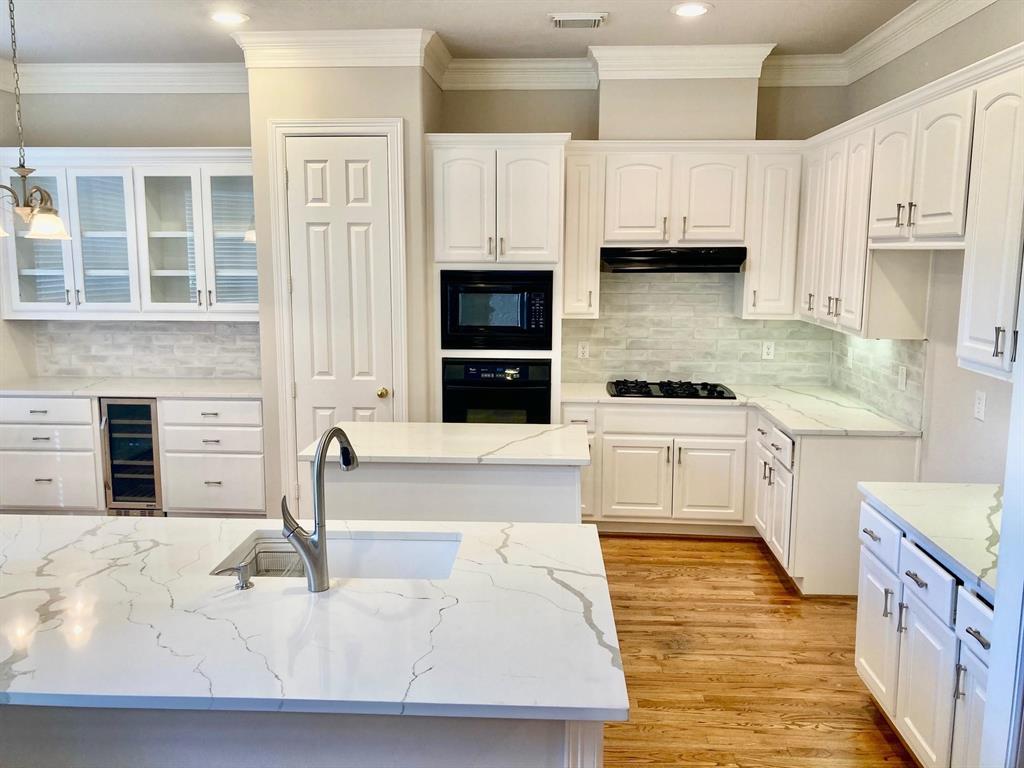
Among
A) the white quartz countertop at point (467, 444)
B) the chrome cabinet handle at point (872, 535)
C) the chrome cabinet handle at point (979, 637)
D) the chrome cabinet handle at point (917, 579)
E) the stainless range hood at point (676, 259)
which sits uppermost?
the stainless range hood at point (676, 259)

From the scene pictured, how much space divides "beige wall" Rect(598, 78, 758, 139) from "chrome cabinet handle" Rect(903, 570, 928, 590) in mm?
2737

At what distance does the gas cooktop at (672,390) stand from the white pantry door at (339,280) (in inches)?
52.1

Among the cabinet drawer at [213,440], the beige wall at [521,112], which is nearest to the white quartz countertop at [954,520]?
the beige wall at [521,112]

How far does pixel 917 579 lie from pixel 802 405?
6.14 ft

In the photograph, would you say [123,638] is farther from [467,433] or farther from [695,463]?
[695,463]

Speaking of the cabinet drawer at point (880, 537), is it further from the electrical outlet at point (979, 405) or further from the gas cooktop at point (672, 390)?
the gas cooktop at point (672, 390)

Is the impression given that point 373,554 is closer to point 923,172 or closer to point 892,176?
point 923,172

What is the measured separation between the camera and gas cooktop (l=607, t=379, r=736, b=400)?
4281mm

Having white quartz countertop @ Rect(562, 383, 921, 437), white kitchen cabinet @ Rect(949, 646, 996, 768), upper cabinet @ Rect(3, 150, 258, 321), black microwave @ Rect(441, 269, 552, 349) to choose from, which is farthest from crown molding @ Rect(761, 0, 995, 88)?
upper cabinet @ Rect(3, 150, 258, 321)

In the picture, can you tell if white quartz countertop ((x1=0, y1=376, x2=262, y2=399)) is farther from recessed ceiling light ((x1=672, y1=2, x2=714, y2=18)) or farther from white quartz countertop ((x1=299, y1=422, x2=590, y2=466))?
recessed ceiling light ((x1=672, y1=2, x2=714, y2=18))

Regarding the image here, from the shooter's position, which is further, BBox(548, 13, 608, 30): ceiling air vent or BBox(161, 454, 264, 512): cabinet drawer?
BBox(161, 454, 264, 512): cabinet drawer

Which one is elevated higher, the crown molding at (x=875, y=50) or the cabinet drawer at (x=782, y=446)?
the crown molding at (x=875, y=50)

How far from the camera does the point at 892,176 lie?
3037 millimetres

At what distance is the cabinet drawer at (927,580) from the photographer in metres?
2.06
